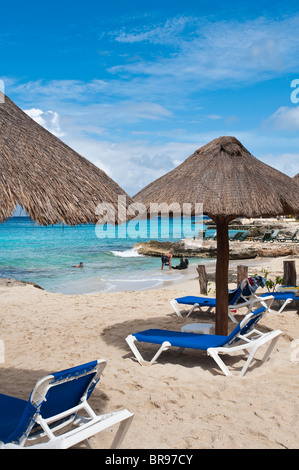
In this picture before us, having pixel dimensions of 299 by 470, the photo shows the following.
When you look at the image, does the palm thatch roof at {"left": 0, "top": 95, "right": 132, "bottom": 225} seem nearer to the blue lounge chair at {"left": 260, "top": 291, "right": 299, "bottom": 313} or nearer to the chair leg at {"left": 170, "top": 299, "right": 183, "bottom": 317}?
the chair leg at {"left": 170, "top": 299, "right": 183, "bottom": 317}

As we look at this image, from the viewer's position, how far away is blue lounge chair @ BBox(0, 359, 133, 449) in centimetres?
234

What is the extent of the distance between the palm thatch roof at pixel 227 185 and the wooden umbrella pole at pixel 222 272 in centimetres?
24

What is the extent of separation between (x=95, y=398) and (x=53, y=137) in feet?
9.03

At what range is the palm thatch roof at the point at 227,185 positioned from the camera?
477 cm

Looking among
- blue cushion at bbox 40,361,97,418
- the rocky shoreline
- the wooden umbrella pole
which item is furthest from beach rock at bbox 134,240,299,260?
blue cushion at bbox 40,361,97,418

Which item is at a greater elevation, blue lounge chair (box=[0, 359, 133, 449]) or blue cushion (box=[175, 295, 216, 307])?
blue lounge chair (box=[0, 359, 133, 449])

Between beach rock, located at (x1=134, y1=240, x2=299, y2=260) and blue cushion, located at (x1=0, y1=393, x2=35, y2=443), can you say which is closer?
blue cushion, located at (x1=0, y1=393, x2=35, y2=443)

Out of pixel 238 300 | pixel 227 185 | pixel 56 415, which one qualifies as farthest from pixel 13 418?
pixel 238 300

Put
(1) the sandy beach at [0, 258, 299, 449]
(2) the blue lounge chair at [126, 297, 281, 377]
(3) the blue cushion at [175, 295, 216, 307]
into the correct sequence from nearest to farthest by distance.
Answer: (1) the sandy beach at [0, 258, 299, 449] < (2) the blue lounge chair at [126, 297, 281, 377] < (3) the blue cushion at [175, 295, 216, 307]

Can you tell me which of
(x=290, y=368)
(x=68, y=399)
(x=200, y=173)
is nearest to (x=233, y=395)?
(x=290, y=368)

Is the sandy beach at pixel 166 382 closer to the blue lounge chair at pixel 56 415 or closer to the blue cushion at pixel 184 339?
the blue cushion at pixel 184 339

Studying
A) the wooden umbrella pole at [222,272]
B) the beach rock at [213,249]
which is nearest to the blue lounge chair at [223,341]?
the wooden umbrella pole at [222,272]

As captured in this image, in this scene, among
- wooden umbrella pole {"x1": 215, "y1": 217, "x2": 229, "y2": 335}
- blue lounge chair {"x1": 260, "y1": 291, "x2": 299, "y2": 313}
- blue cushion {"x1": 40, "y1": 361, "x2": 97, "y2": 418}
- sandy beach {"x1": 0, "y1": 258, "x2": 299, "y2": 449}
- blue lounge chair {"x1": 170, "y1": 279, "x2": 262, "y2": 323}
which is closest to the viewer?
blue cushion {"x1": 40, "y1": 361, "x2": 97, "y2": 418}

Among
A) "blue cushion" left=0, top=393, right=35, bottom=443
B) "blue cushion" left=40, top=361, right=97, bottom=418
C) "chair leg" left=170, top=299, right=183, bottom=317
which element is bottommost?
"chair leg" left=170, top=299, right=183, bottom=317
